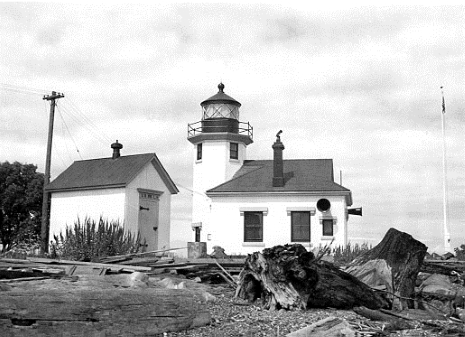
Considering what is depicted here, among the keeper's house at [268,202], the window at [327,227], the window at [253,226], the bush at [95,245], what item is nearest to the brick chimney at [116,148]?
the keeper's house at [268,202]

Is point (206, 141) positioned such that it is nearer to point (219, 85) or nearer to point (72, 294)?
point (219, 85)

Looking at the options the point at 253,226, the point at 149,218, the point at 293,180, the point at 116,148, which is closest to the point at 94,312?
the point at 149,218

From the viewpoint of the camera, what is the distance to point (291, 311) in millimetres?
7449

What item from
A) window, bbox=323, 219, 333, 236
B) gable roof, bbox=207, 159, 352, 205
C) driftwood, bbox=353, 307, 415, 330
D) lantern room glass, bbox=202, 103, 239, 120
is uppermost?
lantern room glass, bbox=202, 103, 239, 120

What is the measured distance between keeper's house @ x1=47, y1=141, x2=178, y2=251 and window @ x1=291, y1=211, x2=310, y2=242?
586 cm

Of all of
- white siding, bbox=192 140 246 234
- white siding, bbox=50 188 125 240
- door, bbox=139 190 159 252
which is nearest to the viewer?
white siding, bbox=50 188 125 240

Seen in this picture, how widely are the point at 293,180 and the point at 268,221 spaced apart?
2.37 meters

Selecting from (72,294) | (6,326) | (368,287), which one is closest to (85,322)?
(72,294)

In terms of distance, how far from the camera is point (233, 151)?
3172 cm

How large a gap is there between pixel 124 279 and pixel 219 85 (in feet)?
82.6

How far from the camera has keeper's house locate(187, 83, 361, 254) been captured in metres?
27.4

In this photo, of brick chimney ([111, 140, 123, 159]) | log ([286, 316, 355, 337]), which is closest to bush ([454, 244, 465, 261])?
log ([286, 316, 355, 337])

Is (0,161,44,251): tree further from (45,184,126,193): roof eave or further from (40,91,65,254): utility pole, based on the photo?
(45,184,126,193): roof eave

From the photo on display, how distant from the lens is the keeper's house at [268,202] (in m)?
27.4
